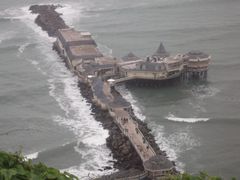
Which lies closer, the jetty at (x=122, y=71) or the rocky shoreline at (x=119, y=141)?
the rocky shoreline at (x=119, y=141)

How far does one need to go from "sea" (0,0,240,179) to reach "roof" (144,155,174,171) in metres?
2.55

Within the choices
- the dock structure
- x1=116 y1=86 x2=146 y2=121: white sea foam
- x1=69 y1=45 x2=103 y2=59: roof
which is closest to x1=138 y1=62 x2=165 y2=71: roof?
the dock structure

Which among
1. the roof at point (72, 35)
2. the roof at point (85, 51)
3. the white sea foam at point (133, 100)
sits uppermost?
the roof at point (72, 35)

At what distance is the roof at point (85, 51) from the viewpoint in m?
67.9

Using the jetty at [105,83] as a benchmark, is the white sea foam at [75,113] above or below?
below

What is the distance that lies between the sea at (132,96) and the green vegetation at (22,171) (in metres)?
3.81

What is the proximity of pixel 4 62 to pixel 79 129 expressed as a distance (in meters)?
29.3

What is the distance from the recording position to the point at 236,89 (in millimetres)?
57344

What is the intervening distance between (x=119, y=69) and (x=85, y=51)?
29.9ft

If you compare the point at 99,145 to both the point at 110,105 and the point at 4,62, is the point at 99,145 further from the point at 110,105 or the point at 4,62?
the point at 4,62

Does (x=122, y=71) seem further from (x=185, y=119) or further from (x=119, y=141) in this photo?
(x=119, y=141)

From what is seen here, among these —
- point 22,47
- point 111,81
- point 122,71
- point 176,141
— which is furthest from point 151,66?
point 22,47

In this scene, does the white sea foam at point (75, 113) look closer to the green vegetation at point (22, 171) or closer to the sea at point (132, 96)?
the sea at point (132, 96)

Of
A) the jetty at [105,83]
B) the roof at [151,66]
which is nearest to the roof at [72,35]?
the jetty at [105,83]
